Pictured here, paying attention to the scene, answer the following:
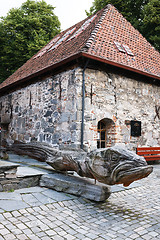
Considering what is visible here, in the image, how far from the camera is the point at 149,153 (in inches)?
336

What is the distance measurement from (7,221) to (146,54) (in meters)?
9.07

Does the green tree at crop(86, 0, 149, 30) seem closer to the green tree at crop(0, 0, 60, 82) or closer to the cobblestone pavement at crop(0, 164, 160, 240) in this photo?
the green tree at crop(0, 0, 60, 82)

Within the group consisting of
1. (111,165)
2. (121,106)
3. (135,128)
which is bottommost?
(111,165)

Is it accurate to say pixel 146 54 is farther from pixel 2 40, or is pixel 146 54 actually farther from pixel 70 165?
pixel 2 40

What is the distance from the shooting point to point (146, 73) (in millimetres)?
8203

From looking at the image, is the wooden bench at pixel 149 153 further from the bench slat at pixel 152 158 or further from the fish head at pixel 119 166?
the fish head at pixel 119 166

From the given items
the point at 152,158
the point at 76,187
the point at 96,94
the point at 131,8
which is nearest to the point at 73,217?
the point at 76,187

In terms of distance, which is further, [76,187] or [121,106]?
[121,106]

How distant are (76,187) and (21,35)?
1546 centimetres

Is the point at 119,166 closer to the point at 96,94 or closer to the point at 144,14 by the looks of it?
the point at 96,94

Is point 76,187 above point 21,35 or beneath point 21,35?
beneath

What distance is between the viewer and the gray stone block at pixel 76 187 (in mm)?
3686

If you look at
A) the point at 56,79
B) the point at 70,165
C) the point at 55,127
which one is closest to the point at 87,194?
the point at 70,165

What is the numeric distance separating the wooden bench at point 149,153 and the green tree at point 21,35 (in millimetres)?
11231
